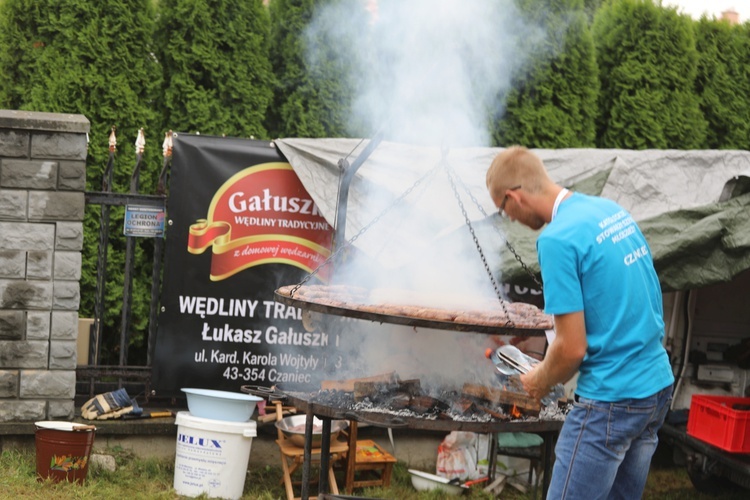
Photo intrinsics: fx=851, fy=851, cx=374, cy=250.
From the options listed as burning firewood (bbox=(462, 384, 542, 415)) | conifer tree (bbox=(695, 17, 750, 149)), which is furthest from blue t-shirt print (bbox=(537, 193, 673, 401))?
conifer tree (bbox=(695, 17, 750, 149))

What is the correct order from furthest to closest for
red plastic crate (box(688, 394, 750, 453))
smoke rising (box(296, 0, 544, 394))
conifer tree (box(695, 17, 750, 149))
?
conifer tree (box(695, 17, 750, 149)), red plastic crate (box(688, 394, 750, 453)), smoke rising (box(296, 0, 544, 394))

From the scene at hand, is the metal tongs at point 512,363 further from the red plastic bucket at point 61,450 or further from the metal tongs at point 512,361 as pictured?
the red plastic bucket at point 61,450

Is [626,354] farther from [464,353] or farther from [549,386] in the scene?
[464,353]

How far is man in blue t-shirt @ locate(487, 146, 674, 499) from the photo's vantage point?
354cm

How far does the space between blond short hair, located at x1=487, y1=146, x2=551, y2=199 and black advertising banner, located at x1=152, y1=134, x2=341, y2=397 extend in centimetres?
359

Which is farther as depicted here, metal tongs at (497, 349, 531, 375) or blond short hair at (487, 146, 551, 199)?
metal tongs at (497, 349, 531, 375)

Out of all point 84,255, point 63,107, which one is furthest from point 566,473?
point 63,107

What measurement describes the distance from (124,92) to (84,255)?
5.08 feet

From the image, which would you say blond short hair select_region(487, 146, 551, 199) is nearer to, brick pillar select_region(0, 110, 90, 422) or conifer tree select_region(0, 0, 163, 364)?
brick pillar select_region(0, 110, 90, 422)

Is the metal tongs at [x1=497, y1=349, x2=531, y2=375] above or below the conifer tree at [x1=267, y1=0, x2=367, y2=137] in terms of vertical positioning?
below

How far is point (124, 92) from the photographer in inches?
310

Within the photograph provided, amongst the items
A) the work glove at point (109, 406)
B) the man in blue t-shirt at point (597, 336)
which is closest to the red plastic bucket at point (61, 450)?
the work glove at point (109, 406)

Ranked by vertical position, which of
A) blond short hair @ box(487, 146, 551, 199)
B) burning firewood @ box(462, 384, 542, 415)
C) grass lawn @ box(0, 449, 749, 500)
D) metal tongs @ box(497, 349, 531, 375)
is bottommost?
grass lawn @ box(0, 449, 749, 500)

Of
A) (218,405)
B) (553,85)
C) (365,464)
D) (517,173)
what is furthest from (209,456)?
(553,85)
